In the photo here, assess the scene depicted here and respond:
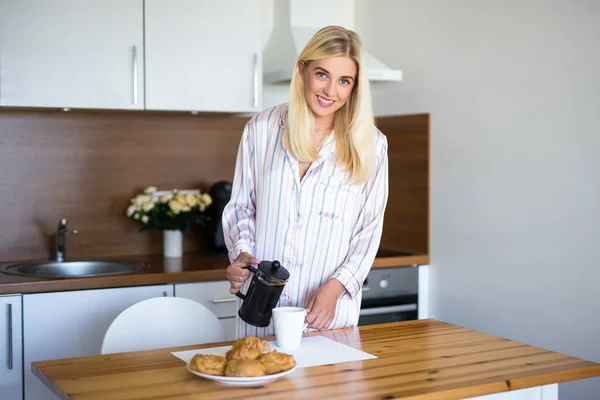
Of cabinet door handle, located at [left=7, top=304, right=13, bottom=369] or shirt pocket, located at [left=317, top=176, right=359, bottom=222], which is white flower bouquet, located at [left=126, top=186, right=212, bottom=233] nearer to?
cabinet door handle, located at [left=7, top=304, right=13, bottom=369]

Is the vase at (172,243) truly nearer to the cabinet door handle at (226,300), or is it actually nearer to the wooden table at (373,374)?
the cabinet door handle at (226,300)

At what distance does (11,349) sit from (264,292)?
1289mm

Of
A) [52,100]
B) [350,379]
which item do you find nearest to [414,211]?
[52,100]

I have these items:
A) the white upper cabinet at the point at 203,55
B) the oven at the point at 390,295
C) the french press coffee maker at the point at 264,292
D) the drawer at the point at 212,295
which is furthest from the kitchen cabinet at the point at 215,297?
the french press coffee maker at the point at 264,292

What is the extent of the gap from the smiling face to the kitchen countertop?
111 centimetres

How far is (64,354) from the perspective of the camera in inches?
111

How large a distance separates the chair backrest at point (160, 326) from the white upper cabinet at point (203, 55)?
46.3 inches

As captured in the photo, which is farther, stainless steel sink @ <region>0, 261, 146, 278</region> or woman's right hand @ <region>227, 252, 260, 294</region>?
stainless steel sink @ <region>0, 261, 146, 278</region>

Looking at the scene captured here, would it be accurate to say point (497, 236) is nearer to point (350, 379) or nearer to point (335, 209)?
point (335, 209)

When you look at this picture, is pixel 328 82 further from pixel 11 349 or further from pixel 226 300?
pixel 11 349

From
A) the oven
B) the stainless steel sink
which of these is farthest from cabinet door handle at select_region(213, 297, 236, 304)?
the oven

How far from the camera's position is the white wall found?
2.71m

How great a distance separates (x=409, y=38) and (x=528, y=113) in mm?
824

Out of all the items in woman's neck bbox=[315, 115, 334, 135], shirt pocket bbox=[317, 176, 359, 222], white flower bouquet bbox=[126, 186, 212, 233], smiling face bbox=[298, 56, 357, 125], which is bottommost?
white flower bouquet bbox=[126, 186, 212, 233]
